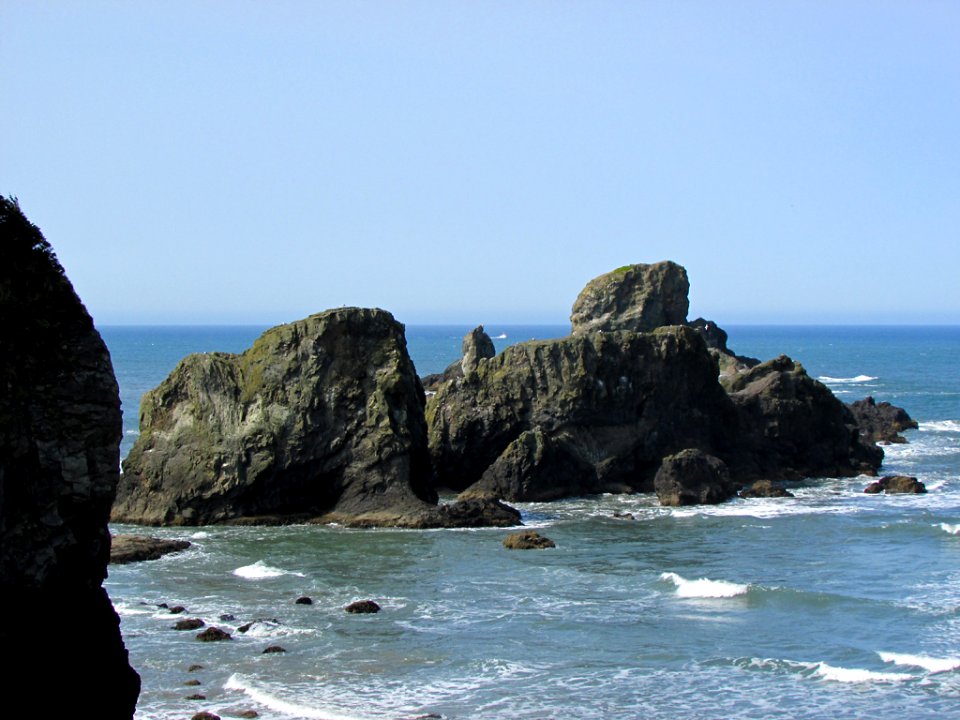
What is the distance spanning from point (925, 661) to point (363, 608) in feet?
43.2

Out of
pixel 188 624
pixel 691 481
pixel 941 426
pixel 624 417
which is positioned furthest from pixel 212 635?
pixel 941 426

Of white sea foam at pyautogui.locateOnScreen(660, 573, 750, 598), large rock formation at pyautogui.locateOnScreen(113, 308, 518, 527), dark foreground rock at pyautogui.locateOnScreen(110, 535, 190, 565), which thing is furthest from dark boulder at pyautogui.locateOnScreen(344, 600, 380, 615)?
large rock formation at pyautogui.locateOnScreen(113, 308, 518, 527)

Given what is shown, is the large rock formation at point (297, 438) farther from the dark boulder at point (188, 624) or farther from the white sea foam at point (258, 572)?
the dark boulder at point (188, 624)

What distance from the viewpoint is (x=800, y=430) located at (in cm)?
6047

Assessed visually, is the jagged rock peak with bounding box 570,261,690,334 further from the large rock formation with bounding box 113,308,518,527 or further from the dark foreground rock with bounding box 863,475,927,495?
the large rock formation with bounding box 113,308,518,527

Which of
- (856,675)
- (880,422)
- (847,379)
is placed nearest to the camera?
(856,675)

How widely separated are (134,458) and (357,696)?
2445cm

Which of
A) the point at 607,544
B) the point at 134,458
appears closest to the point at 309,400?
the point at 134,458

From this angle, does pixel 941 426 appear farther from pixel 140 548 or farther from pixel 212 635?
pixel 212 635

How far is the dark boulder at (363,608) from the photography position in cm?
3366

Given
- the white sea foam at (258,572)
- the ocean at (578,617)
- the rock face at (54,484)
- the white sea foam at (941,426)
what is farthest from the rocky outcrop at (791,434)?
the rock face at (54,484)

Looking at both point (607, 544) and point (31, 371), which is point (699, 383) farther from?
point (31, 371)

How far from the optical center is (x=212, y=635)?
3078 cm

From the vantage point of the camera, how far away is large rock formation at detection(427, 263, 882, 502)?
5659 centimetres
